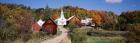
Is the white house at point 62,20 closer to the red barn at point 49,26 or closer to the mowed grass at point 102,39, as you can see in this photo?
the red barn at point 49,26

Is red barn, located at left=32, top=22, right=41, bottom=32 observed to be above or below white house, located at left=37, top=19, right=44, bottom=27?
below

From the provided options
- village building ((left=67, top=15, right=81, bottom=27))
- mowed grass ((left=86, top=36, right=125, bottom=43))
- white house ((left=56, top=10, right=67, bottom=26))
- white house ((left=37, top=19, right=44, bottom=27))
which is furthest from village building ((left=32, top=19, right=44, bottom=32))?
mowed grass ((left=86, top=36, right=125, bottom=43))

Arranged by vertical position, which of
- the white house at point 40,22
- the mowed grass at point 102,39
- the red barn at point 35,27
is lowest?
the mowed grass at point 102,39

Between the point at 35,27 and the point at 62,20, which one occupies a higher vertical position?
the point at 62,20

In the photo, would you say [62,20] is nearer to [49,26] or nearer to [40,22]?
[49,26]

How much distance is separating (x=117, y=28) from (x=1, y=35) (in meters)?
1.84

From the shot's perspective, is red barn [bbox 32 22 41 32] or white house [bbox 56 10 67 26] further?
red barn [bbox 32 22 41 32]

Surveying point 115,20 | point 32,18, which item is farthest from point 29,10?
point 115,20

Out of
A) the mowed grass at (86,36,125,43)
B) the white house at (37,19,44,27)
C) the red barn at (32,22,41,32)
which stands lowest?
the mowed grass at (86,36,125,43)

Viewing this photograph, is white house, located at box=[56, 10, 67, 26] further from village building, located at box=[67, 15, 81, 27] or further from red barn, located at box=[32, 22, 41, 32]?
red barn, located at box=[32, 22, 41, 32]

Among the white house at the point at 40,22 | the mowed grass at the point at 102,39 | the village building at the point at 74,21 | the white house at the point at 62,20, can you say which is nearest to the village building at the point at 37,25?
the white house at the point at 40,22

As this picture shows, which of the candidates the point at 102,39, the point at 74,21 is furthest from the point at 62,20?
the point at 102,39

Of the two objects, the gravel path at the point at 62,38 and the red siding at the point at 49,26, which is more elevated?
the red siding at the point at 49,26

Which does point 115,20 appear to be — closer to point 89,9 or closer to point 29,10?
point 89,9
